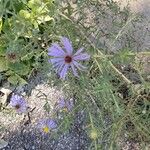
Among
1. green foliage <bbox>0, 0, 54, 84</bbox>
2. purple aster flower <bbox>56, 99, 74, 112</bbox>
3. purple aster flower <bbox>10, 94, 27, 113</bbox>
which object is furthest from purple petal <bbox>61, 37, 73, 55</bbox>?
purple aster flower <bbox>10, 94, 27, 113</bbox>

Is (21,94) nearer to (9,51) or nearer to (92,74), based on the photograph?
(9,51)

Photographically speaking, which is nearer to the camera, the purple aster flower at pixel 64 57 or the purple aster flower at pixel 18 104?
the purple aster flower at pixel 64 57

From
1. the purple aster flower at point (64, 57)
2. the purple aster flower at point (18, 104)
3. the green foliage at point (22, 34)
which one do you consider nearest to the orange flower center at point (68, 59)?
the purple aster flower at point (64, 57)

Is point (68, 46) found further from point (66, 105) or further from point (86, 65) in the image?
point (66, 105)

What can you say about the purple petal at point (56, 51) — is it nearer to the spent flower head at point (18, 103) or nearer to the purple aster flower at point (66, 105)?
the purple aster flower at point (66, 105)

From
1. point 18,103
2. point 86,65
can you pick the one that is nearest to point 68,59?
point 86,65

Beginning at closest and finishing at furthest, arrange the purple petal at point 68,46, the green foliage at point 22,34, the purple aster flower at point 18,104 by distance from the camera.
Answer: the purple petal at point 68,46 → the green foliage at point 22,34 → the purple aster flower at point 18,104

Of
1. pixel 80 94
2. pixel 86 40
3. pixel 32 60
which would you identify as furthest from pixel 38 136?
pixel 86 40
